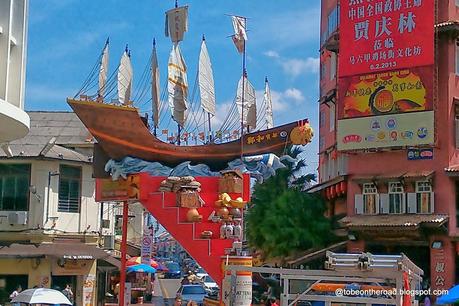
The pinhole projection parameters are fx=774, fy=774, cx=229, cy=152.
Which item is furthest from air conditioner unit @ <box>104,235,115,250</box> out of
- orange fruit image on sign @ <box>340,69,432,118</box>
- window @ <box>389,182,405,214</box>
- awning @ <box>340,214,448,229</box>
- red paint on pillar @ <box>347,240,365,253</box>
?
window @ <box>389,182,405,214</box>

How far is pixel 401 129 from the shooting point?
1282 inches

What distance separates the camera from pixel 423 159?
32.6m

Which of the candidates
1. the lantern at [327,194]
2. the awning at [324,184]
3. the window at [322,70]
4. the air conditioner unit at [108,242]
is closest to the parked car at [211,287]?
the air conditioner unit at [108,242]

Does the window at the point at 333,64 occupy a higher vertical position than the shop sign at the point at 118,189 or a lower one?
higher

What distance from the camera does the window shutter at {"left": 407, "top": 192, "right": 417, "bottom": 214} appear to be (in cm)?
3234

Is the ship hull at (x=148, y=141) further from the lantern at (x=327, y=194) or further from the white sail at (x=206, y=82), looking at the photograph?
the lantern at (x=327, y=194)

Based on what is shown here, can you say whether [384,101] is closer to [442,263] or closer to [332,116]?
[332,116]

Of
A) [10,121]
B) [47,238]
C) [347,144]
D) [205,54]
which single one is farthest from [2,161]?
[10,121]

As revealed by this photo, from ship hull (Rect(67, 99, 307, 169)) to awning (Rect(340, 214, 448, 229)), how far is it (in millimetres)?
7705

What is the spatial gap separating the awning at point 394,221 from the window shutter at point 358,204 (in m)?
0.27

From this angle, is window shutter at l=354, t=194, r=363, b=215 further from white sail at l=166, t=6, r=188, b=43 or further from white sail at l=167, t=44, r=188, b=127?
white sail at l=166, t=6, r=188, b=43

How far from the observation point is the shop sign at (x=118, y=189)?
2623 cm

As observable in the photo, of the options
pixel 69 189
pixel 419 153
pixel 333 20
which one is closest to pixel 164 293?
pixel 69 189

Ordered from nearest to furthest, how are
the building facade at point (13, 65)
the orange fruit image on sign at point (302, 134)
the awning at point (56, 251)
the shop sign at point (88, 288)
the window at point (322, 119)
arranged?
the building facade at point (13, 65)
the orange fruit image on sign at point (302, 134)
the awning at point (56, 251)
the shop sign at point (88, 288)
the window at point (322, 119)
